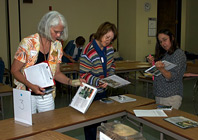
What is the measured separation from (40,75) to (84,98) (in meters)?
0.44

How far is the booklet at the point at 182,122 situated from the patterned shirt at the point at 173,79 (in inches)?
20.4

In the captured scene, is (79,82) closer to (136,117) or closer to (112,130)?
(136,117)

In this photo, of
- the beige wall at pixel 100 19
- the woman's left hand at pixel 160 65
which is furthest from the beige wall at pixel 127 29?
the woman's left hand at pixel 160 65

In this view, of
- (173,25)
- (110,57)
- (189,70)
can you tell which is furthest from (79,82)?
(173,25)

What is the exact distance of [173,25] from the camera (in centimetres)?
Result: 876

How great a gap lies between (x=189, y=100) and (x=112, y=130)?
4.74 m

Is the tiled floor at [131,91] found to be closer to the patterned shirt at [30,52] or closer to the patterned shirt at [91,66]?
the patterned shirt at [91,66]

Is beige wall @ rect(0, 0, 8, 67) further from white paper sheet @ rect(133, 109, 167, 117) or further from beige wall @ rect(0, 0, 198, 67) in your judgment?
white paper sheet @ rect(133, 109, 167, 117)

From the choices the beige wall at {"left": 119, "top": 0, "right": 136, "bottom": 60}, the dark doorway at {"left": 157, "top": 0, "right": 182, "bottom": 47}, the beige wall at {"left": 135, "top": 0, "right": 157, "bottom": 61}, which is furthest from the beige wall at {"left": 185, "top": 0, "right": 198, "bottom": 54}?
the beige wall at {"left": 119, "top": 0, "right": 136, "bottom": 60}

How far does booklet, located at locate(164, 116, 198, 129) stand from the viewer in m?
1.70

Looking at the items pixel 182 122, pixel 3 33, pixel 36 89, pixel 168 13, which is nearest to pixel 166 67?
pixel 182 122

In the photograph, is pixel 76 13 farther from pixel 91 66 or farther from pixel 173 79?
pixel 173 79

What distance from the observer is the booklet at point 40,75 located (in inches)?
72.8

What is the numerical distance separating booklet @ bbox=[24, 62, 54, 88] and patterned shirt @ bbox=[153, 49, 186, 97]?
1225 millimetres
